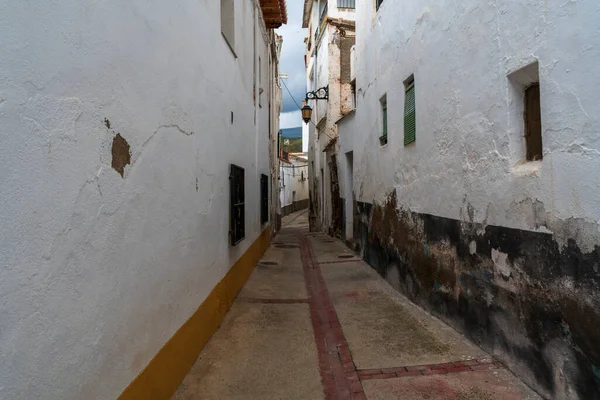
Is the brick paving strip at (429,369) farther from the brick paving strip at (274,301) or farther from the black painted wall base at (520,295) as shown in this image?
the brick paving strip at (274,301)

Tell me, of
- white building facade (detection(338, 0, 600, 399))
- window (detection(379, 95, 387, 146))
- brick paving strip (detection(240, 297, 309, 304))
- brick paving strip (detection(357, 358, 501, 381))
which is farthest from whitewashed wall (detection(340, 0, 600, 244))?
brick paving strip (detection(240, 297, 309, 304))

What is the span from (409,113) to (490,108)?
230 cm

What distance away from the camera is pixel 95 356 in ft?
6.65

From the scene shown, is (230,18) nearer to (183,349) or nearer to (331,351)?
(183,349)

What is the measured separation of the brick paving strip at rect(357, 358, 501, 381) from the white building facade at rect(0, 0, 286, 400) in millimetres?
1652

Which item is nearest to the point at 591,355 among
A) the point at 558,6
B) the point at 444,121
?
the point at 558,6

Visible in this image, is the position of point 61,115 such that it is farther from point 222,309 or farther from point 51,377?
point 222,309

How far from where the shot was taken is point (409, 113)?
19.4 ft

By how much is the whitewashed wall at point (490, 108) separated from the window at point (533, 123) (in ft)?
0.19

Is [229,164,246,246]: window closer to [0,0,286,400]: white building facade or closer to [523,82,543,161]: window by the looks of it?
[0,0,286,400]: white building facade

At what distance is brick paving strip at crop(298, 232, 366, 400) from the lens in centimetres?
330

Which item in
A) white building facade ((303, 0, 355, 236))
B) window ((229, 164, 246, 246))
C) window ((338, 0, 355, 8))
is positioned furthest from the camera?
window ((338, 0, 355, 8))

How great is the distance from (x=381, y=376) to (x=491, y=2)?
3.50 meters

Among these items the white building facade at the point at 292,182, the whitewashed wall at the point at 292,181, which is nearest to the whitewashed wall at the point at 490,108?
the white building facade at the point at 292,182
